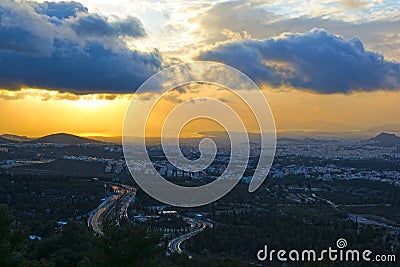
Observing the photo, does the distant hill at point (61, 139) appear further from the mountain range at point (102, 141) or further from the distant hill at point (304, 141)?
the distant hill at point (304, 141)

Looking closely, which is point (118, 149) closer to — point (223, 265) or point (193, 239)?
point (193, 239)

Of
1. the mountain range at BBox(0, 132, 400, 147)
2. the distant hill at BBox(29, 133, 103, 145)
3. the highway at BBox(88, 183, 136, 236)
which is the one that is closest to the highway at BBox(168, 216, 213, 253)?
the highway at BBox(88, 183, 136, 236)

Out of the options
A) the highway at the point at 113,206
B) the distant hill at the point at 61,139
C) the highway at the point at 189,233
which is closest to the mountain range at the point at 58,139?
the distant hill at the point at 61,139

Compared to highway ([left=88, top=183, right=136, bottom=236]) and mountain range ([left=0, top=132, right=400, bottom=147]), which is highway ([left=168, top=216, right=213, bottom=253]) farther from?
mountain range ([left=0, top=132, right=400, bottom=147])

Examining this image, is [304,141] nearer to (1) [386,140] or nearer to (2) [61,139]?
(1) [386,140]

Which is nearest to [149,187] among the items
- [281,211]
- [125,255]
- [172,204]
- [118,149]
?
[172,204]

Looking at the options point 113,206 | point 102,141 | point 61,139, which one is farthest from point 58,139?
point 113,206
